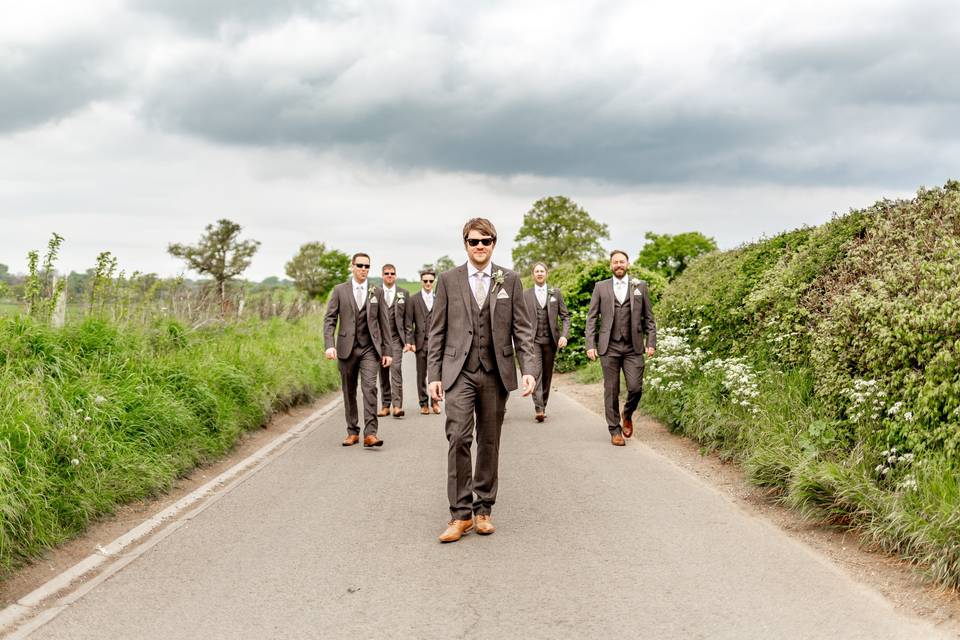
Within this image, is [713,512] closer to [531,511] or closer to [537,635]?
[531,511]

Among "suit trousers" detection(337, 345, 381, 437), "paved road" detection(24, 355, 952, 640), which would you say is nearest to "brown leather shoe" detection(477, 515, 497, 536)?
"paved road" detection(24, 355, 952, 640)

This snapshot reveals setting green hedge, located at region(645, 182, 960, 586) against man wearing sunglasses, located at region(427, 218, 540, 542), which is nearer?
green hedge, located at region(645, 182, 960, 586)

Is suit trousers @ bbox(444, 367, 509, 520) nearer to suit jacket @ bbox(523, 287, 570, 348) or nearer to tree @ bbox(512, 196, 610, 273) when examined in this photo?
suit jacket @ bbox(523, 287, 570, 348)

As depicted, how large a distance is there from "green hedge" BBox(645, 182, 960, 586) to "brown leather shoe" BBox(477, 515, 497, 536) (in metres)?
2.33

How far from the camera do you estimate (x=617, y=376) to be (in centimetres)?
967

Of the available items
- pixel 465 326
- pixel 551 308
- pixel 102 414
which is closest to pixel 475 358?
pixel 465 326

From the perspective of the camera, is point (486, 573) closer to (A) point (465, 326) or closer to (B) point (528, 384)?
(B) point (528, 384)

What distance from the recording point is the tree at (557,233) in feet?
216

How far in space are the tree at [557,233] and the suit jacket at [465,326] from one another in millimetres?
59910

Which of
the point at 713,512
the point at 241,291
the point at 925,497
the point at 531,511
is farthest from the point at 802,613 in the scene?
the point at 241,291

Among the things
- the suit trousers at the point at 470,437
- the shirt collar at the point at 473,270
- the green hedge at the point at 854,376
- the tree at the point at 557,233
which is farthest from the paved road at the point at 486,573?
the tree at the point at 557,233

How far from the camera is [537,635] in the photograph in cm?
381

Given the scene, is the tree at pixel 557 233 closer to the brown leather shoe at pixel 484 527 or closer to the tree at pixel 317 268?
the tree at pixel 317 268

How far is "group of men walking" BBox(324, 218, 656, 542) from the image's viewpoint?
18.8 ft
